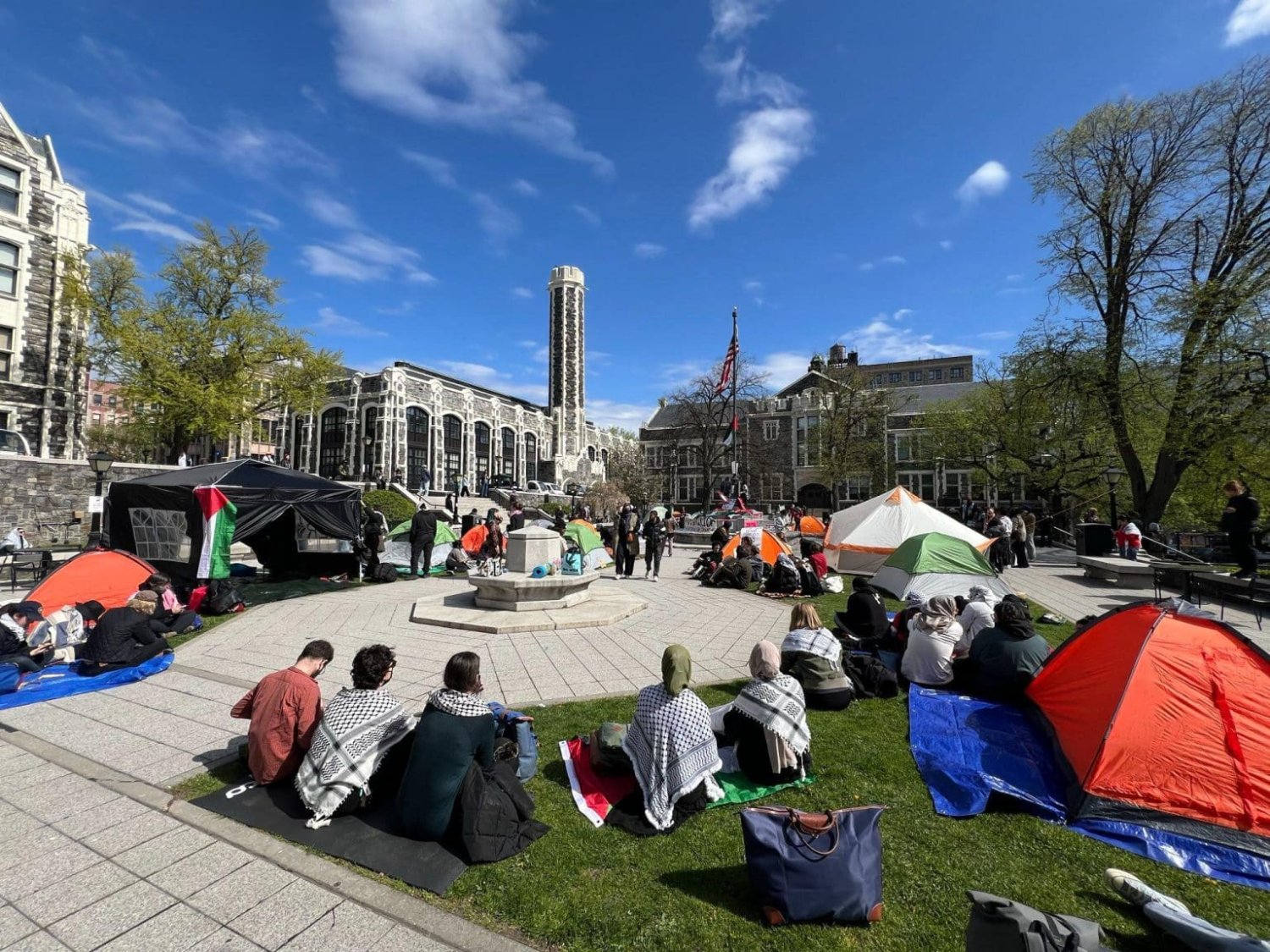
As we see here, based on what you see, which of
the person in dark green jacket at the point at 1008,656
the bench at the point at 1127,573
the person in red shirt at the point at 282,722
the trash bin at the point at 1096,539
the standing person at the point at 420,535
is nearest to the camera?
the person in red shirt at the point at 282,722

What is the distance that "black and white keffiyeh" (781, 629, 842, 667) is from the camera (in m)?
5.52

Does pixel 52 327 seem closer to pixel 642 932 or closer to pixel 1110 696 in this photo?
pixel 642 932

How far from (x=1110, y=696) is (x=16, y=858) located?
751cm

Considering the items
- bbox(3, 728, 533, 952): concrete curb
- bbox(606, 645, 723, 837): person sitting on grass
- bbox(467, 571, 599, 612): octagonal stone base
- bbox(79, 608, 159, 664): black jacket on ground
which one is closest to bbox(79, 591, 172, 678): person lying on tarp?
bbox(79, 608, 159, 664): black jacket on ground

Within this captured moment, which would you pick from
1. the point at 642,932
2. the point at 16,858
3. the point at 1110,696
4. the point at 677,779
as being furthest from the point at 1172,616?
the point at 16,858

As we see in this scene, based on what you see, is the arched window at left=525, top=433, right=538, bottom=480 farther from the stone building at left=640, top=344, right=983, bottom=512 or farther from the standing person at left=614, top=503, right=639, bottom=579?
the standing person at left=614, top=503, right=639, bottom=579

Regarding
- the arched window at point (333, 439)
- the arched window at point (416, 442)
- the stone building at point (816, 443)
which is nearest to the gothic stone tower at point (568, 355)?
the stone building at point (816, 443)

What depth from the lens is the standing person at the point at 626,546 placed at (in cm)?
1620

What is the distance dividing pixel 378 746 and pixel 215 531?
29.0 ft

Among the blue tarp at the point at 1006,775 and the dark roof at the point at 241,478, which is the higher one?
the dark roof at the point at 241,478

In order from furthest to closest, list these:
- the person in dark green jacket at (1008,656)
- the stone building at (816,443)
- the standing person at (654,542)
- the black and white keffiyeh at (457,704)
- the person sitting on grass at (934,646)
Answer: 1. the stone building at (816,443)
2. the standing person at (654,542)
3. the person sitting on grass at (934,646)
4. the person in dark green jacket at (1008,656)
5. the black and white keffiyeh at (457,704)

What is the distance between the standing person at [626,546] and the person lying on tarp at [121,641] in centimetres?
1085

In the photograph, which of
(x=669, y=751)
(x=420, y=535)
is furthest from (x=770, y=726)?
(x=420, y=535)

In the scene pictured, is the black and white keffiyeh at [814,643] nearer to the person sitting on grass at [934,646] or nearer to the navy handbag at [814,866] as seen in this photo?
the person sitting on grass at [934,646]
